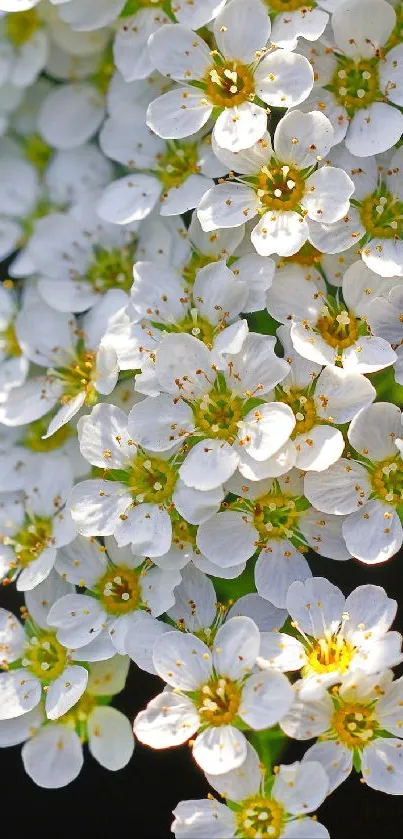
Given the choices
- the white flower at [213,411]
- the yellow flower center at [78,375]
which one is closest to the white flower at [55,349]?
the yellow flower center at [78,375]

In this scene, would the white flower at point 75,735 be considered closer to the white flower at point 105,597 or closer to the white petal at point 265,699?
the white flower at point 105,597

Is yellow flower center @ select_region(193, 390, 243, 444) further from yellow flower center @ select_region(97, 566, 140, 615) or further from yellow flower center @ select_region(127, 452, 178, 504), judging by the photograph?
yellow flower center @ select_region(97, 566, 140, 615)

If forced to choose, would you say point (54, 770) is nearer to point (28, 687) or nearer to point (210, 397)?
point (28, 687)

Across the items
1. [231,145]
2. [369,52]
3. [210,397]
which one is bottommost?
[210,397]

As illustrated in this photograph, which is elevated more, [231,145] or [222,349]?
[231,145]

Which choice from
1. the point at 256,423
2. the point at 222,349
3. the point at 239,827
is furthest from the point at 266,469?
the point at 239,827

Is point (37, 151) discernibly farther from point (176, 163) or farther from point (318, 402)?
point (318, 402)
